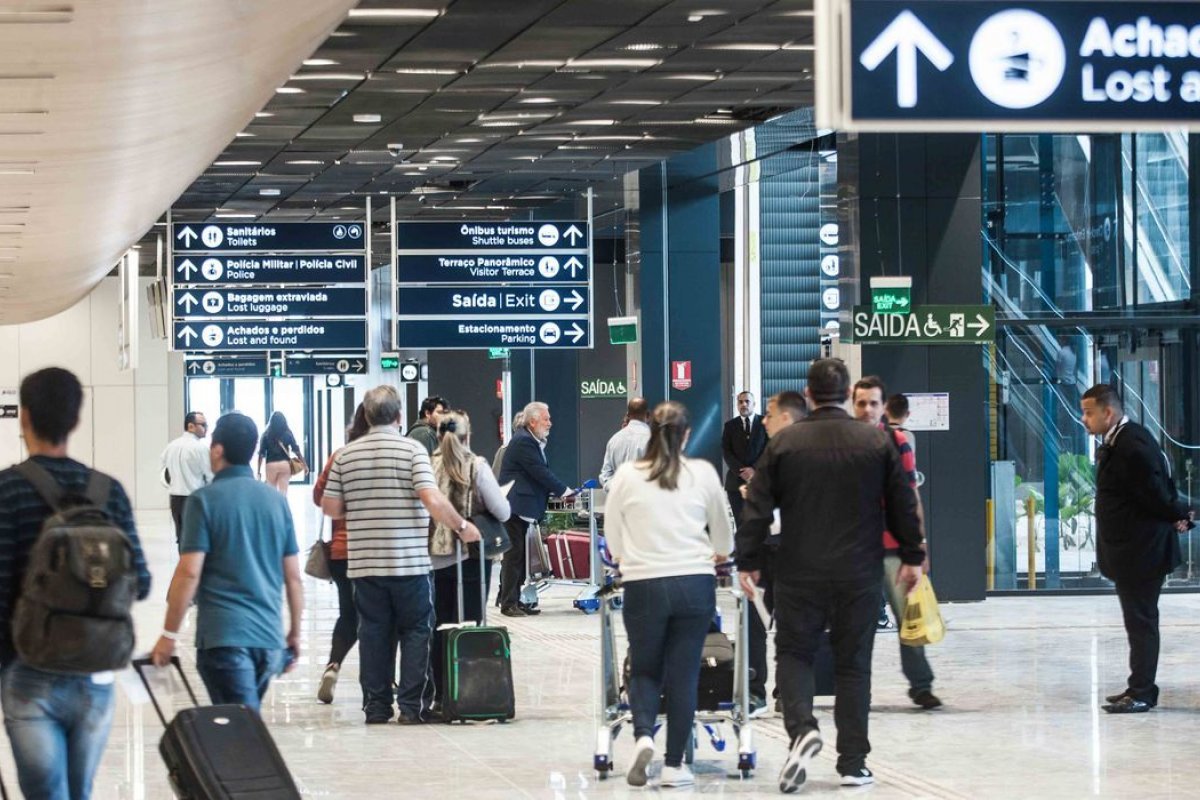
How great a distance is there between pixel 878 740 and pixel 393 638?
7.93ft

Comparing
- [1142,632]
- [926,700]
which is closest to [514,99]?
[926,700]

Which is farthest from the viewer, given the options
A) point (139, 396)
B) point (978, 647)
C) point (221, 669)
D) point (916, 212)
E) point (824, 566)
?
point (139, 396)

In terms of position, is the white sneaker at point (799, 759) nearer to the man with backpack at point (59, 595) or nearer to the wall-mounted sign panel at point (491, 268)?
the man with backpack at point (59, 595)

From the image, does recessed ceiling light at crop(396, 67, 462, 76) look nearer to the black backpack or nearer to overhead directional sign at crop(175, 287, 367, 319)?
overhead directional sign at crop(175, 287, 367, 319)

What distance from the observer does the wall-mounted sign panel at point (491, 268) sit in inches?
661

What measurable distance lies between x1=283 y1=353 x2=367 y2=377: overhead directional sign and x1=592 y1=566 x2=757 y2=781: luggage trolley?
1983 cm

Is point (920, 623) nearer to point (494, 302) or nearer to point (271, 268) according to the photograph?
point (494, 302)

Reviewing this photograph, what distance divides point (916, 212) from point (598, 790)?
28.9 ft

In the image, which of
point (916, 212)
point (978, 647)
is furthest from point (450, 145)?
point (978, 647)

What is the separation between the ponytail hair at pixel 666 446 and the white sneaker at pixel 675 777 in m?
1.13

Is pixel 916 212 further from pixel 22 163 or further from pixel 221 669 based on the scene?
pixel 221 669

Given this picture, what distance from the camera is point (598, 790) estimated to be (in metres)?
7.79

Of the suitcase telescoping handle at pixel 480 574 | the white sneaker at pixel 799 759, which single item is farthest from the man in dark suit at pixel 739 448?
the white sneaker at pixel 799 759

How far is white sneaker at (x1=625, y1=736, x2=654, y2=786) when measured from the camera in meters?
7.66
